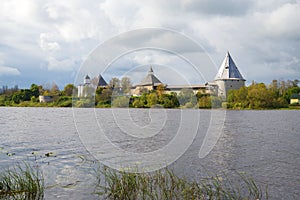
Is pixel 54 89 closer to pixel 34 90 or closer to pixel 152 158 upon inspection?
pixel 34 90

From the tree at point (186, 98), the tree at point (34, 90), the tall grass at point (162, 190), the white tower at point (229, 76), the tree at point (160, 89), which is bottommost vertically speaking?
the tall grass at point (162, 190)

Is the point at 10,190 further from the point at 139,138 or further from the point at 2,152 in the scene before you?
the point at 139,138

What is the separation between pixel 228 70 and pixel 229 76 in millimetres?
2120

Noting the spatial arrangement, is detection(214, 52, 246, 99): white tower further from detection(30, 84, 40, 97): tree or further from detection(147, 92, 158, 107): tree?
detection(30, 84, 40, 97): tree

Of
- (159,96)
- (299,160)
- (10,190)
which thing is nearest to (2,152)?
(10,190)

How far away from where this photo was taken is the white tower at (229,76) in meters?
94.8

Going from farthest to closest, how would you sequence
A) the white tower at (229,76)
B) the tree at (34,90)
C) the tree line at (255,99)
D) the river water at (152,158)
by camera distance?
the tree at (34,90) < the white tower at (229,76) < the tree line at (255,99) < the river water at (152,158)

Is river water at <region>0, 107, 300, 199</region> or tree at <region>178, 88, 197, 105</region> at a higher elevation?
tree at <region>178, 88, 197, 105</region>

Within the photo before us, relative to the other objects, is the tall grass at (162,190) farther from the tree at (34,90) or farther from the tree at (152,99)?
the tree at (34,90)

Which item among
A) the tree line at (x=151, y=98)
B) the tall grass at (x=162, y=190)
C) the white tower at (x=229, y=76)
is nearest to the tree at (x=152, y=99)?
A: the tree line at (x=151, y=98)

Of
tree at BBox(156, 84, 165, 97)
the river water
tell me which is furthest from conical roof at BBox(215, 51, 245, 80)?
the river water

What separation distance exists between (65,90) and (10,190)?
3564 inches

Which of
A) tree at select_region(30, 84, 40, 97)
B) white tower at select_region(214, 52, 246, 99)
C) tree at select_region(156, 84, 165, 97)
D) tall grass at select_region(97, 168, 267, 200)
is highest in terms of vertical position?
white tower at select_region(214, 52, 246, 99)

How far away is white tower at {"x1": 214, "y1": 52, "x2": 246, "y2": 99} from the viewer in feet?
311
